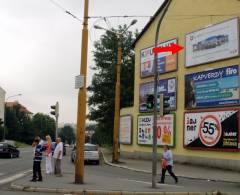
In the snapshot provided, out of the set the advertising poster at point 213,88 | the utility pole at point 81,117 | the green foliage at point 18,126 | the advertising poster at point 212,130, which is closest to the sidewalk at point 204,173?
the advertising poster at point 212,130

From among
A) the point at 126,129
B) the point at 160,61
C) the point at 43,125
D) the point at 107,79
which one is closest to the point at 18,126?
the point at 43,125

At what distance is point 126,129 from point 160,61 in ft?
27.4

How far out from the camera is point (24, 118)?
134 metres

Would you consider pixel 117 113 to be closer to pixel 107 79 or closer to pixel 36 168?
pixel 36 168

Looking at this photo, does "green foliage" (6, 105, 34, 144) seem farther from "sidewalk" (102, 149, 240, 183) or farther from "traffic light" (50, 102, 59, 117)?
"traffic light" (50, 102, 59, 117)

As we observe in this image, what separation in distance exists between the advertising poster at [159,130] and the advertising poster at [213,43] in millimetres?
4750

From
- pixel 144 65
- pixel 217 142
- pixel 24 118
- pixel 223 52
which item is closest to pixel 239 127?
pixel 217 142

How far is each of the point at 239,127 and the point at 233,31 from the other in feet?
19.7

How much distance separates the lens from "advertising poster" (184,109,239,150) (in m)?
31.9

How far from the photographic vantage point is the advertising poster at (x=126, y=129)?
46281 mm

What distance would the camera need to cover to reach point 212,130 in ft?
111

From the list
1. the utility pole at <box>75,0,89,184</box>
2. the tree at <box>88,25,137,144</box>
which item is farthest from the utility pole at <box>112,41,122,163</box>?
the tree at <box>88,25,137,144</box>

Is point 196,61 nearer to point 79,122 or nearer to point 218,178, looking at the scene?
point 218,178

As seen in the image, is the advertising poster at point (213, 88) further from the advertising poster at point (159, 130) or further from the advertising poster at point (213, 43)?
the advertising poster at point (159, 130)
